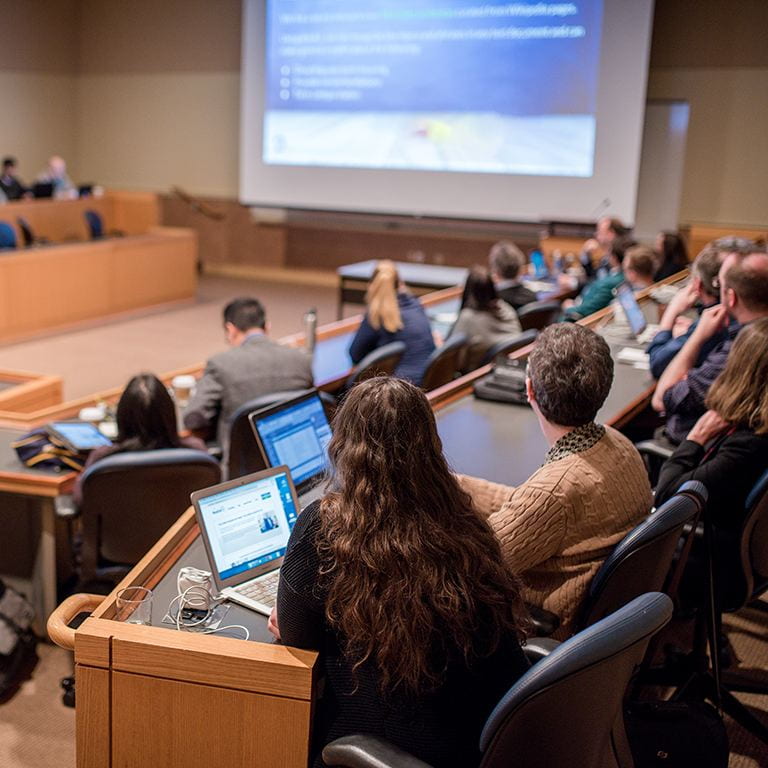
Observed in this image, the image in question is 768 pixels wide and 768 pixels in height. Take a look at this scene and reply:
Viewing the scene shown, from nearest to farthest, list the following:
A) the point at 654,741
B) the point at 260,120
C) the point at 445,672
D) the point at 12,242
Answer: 1. the point at 445,672
2. the point at 654,741
3. the point at 12,242
4. the point at 260,120

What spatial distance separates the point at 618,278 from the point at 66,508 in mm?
4242

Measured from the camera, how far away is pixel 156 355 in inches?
320

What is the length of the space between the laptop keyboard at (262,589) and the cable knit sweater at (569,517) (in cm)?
48

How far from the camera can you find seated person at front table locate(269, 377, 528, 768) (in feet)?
5.16

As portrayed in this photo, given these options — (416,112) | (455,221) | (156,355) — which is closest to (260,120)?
(416,112)

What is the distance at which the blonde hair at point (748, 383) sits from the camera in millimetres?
2684

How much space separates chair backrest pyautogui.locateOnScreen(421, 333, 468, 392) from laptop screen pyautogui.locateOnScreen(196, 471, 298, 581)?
2.26 m

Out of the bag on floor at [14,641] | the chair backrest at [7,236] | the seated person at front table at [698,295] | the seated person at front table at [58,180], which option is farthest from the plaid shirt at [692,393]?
the seated person at front table at [58,180]

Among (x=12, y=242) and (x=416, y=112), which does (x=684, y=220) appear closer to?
(x=416, y=112)

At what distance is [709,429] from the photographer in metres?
2.87

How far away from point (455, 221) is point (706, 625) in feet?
28.0

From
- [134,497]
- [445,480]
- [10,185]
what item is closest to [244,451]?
[134,497]

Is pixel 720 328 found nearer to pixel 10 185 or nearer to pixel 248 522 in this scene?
pixel 248 522

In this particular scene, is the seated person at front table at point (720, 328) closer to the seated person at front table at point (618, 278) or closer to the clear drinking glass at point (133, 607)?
the clear drinking glass at point (133, 607)
